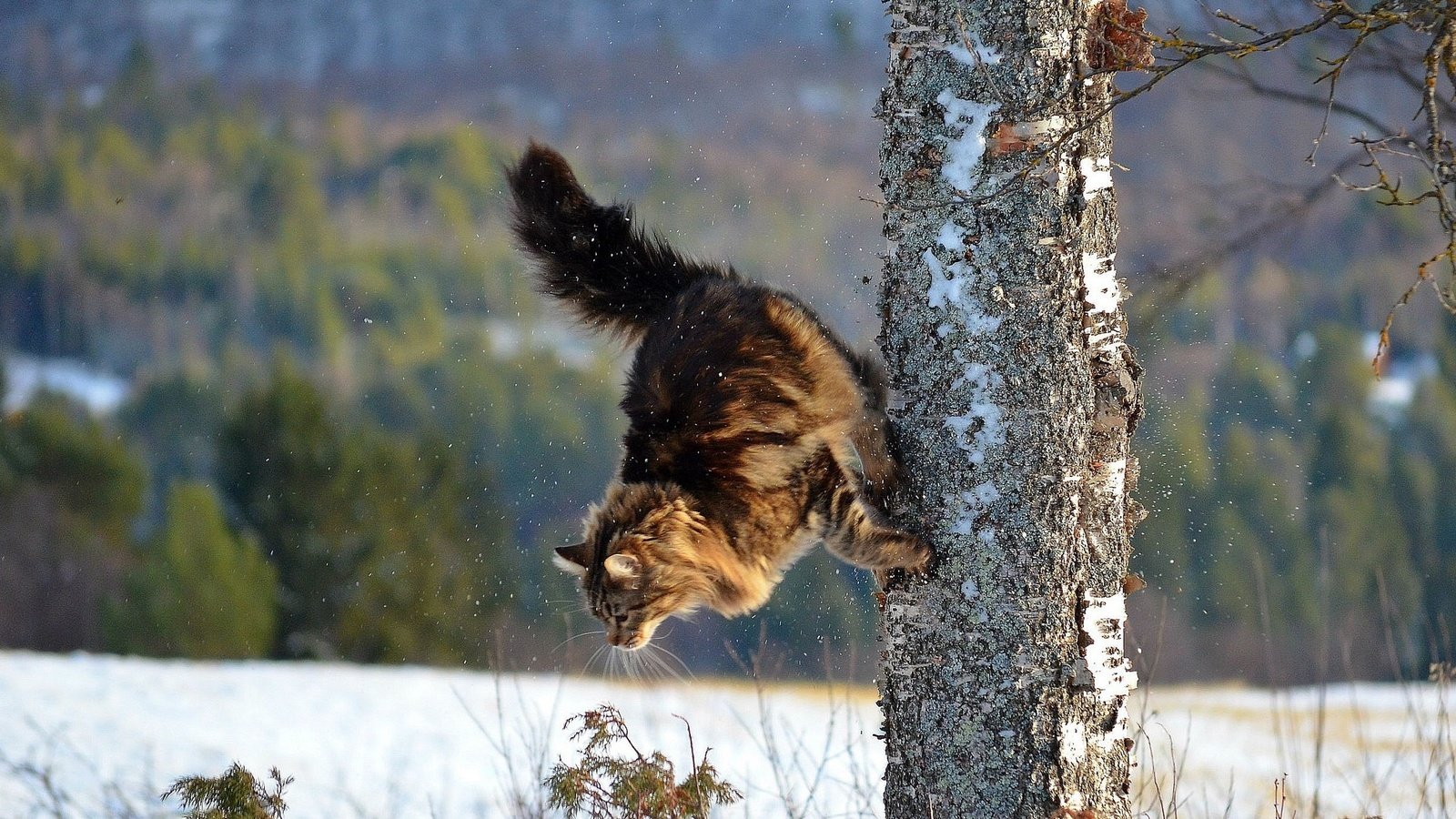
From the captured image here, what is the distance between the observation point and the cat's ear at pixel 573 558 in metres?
2.98

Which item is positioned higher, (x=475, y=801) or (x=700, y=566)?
(x=700, y=566)

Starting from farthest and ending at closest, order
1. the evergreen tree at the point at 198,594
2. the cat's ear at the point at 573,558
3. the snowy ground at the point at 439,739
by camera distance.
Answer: the evergreen tree at the point at 198,594 < the snowy ground at the point at 439,739 < the cat's ear at the point at 573,558

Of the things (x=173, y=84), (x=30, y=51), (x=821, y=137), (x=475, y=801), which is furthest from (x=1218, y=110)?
(x=30, y=51)

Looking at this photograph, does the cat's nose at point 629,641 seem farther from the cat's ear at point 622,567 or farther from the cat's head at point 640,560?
the cat's ear at point 622,567

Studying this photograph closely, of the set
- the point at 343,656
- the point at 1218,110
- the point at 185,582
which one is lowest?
the point at 343,656

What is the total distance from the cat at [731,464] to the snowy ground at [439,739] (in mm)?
564

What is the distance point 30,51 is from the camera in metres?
76.3

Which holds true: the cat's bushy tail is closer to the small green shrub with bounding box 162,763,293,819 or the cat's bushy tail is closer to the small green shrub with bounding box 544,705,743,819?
the small green shrub with bounding box 544,705,743,819

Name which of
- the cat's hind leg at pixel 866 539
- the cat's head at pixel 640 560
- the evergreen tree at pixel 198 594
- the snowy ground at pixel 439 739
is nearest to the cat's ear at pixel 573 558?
the cat's head at pixel 640 560

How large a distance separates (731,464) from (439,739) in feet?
15.0

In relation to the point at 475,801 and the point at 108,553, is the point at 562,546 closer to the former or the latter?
the point at 475,801

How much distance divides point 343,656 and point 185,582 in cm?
361

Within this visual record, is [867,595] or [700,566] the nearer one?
[700,566]

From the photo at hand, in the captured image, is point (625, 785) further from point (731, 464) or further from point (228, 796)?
point (228, 796)
